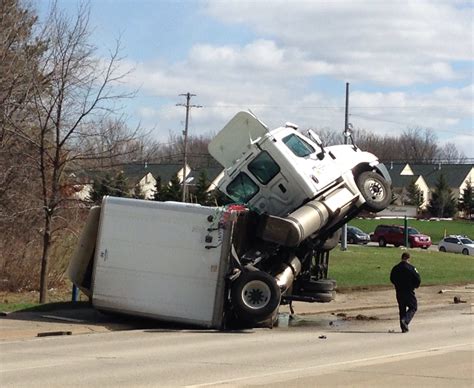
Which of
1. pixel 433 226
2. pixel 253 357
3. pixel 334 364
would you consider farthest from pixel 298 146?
pixel 433 226

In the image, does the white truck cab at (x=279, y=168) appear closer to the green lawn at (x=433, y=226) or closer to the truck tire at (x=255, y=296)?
the truck tire at (x=255, y=296)

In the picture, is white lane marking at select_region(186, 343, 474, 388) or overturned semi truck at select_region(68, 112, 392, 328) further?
overturned semi truck at select_region(68, 112, 392, 328)

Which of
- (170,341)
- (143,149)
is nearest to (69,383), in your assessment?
(170,341)

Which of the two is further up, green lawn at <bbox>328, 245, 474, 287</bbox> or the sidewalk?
green lawn at <bbox>328, 245, 474, 287</bbox>

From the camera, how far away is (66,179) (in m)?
22.9

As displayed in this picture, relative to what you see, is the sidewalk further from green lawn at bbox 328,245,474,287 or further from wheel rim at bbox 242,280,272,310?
green lawn at bbox 328,245,474,287

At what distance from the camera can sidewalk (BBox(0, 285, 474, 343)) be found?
16.6 m

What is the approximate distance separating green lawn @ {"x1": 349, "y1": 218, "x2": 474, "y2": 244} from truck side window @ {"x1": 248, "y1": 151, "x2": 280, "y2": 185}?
5971cm

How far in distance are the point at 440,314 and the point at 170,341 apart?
880cm

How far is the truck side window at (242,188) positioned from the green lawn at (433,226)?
5933cm

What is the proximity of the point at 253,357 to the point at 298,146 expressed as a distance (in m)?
7.41

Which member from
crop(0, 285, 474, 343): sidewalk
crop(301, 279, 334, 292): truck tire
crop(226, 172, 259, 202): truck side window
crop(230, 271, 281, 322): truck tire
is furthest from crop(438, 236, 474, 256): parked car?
crop(230, 271, 281, 322): truck tire

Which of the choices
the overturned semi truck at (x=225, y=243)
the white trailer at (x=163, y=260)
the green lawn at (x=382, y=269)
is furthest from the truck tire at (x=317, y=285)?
the green lawn at (x=382, y=269)

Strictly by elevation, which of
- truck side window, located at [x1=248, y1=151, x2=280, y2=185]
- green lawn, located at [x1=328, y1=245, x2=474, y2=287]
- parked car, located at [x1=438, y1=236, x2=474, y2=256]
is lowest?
green lawn, located at [x1=328, y1=245, x2=474, y2=287]
